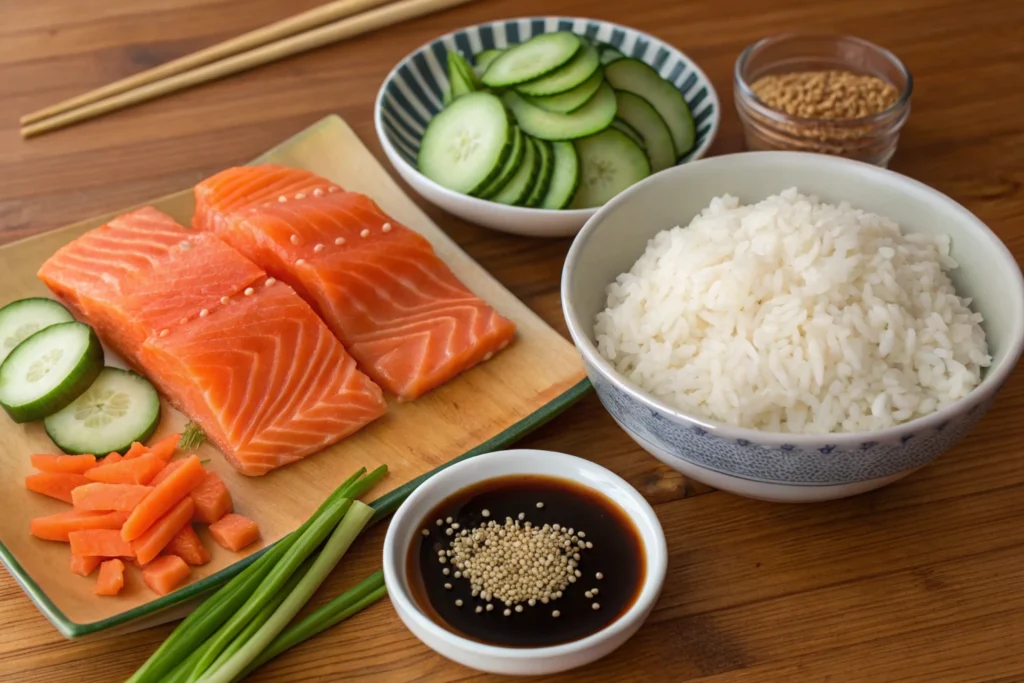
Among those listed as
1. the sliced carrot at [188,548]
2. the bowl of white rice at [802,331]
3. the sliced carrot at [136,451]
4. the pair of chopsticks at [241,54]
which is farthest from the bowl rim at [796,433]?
the pair of chopsticks at [241,54]

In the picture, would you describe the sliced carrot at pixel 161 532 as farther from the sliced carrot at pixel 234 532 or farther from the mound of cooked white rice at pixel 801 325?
the mound of cooked white rice at pixel 801 325

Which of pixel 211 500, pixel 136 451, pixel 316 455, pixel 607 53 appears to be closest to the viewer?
pixel 211 500

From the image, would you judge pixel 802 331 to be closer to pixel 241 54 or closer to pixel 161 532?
pixel 161 532

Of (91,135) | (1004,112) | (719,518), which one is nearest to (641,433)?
(719,518)

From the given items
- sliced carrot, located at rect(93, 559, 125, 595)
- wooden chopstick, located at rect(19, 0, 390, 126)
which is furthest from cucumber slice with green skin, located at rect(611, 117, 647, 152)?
sliced carrot, located at rect(93, 559, 125, 595)

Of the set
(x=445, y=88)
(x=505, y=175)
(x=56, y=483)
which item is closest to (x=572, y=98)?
(x=505, y=175)

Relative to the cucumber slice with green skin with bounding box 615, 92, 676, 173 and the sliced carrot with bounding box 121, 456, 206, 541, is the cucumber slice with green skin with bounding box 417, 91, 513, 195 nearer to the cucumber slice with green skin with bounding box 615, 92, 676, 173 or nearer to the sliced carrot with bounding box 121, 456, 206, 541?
the cucumber slice with green skin with bounding box 615, 92, 676, 173
